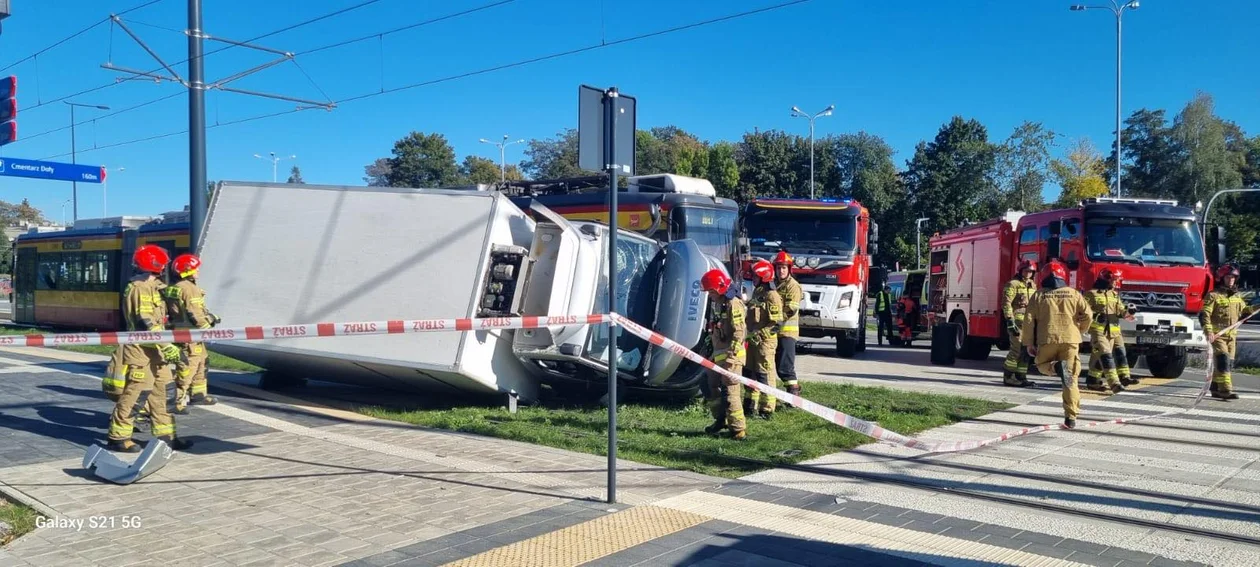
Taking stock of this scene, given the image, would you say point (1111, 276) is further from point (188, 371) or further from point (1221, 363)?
point (188, 371)

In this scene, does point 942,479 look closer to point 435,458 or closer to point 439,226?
point 435,458

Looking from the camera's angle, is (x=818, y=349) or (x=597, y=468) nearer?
(x=597, y=468)

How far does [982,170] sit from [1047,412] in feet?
181

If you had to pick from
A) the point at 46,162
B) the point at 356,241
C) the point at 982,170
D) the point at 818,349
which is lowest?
the point at 818,349

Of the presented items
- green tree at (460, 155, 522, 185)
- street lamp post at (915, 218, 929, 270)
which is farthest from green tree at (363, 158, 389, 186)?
street lamp post at (915, 218, 929, 270)

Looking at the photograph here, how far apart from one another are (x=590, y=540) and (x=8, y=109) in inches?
469

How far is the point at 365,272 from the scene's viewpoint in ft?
31.1

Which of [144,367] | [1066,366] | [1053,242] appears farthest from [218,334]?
[1053,242]

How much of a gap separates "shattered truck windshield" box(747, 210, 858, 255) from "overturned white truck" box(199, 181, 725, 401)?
7.96 meters

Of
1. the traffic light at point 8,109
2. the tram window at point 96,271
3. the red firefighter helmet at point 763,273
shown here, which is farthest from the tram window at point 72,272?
the red firefighter helmet at point 763,273

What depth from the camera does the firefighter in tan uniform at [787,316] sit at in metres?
9.91

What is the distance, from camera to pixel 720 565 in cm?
472

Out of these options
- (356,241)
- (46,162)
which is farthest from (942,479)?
(46,162)

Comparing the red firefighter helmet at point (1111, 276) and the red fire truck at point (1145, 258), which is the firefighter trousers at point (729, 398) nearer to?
the red firefighter helmet at point (1111, 276)
